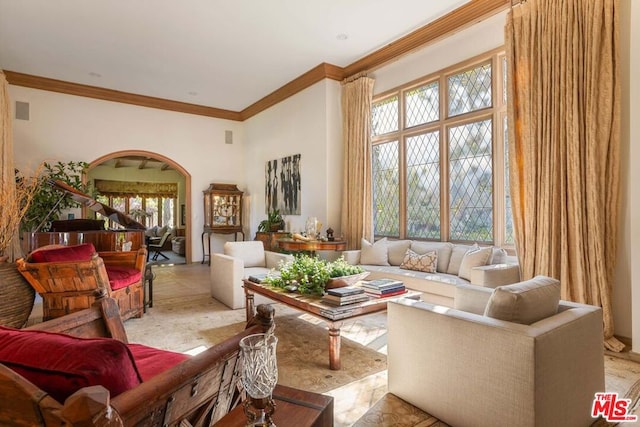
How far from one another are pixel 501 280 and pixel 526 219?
27.6 inches

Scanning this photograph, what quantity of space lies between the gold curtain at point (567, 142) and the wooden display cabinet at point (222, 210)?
6000mm

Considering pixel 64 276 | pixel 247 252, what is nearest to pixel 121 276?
pixel 64 276

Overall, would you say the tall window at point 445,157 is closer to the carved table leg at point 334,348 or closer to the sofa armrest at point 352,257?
the sofa armrest at point 352,257

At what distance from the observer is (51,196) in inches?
234

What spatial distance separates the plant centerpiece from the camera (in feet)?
10.1

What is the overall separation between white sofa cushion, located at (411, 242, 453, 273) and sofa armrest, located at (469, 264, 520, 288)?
29.3 inches

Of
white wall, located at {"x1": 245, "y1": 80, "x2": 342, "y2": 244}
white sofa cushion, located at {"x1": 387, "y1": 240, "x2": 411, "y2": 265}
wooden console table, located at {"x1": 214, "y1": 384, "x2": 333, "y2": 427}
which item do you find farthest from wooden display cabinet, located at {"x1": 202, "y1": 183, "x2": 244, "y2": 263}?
wooden console table, located at {"x1": 214, "y1": 384, "x2": 333, "y2": 427}

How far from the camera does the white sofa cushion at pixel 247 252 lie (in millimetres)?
4934

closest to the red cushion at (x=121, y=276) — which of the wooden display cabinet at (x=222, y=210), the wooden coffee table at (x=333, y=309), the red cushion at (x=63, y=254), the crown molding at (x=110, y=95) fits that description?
the red cushion at (x=63, y=254)

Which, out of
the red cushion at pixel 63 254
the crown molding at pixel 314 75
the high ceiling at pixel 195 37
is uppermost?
the high ceiling at pixel 195 37

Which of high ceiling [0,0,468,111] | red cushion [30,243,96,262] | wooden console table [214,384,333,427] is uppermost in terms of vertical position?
high ceiling [0,0,468,111]

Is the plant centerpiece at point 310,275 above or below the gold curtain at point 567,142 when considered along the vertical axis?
below

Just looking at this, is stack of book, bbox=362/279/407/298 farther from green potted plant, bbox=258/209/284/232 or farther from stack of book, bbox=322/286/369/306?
green potted plant, bbox=258/209/284/232

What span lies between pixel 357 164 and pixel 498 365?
428 cm
